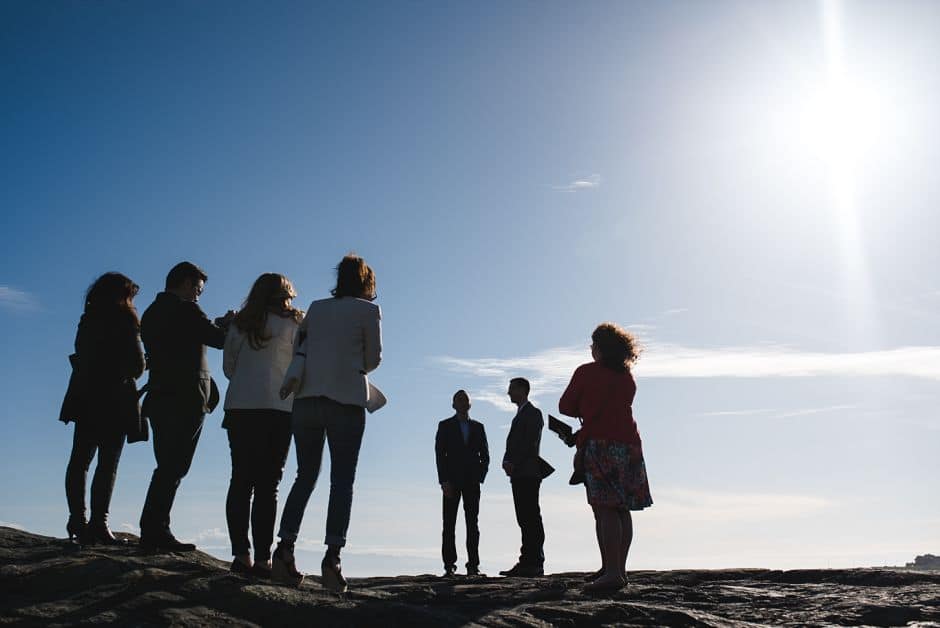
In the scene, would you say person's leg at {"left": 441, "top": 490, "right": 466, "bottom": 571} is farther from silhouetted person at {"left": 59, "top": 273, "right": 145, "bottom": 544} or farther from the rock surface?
silhouetted person at {"left": 59, "top": 273, "right": 145, "bottom": 544}

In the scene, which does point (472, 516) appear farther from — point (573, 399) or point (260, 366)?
point (260, 366)

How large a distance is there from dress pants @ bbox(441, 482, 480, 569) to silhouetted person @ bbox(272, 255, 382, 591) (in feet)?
17.3

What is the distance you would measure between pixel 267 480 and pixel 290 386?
78 centimetres

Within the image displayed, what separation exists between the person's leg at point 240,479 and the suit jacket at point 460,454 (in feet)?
16.8

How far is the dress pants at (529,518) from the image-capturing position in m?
10.9

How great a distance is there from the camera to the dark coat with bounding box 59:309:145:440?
757cm

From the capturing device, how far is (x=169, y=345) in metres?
7.02

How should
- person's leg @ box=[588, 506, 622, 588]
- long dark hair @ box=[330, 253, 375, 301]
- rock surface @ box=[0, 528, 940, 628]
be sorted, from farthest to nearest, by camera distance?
person's leg @ box=[588, 506, 622, 588]
long dark hair @ box=[330, 253, 375, 301]
rock surface @ box=[0, 528, 940, 628]

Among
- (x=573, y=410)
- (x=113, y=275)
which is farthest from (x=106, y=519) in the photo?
(x=573, y=410)

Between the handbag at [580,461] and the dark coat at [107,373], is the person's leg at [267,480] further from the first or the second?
the handbag at [580,461]

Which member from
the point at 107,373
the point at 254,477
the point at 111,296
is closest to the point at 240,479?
the point at 254,477

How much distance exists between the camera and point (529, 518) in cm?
1094

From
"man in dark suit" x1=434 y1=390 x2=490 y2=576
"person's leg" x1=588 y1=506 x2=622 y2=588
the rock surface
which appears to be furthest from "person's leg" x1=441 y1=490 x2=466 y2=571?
"person's leg" x1=588 y1=506 x2=622 y2=588

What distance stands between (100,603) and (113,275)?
11.9 ft
